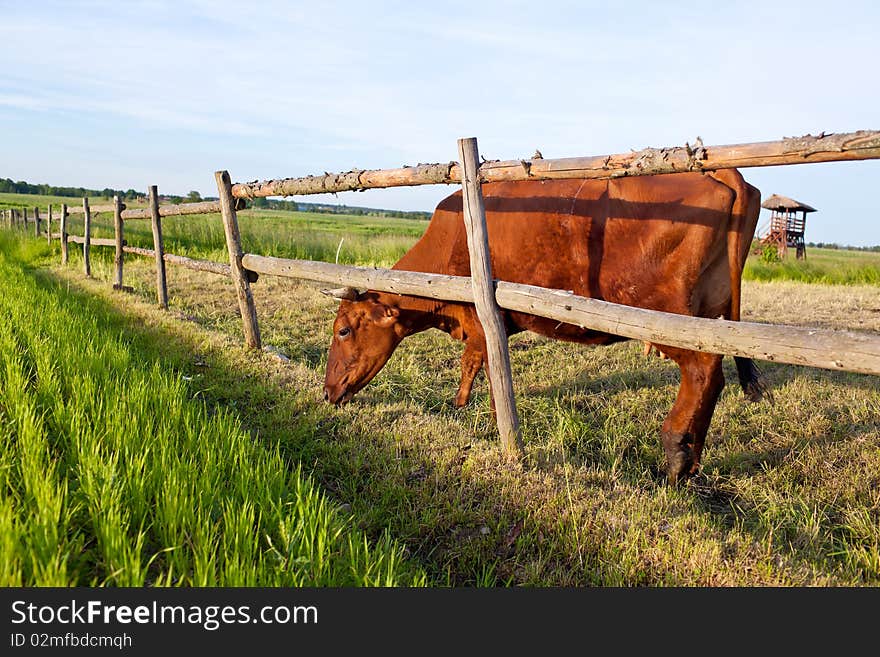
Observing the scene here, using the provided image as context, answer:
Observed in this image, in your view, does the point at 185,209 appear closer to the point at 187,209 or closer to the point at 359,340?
the point at 187,209

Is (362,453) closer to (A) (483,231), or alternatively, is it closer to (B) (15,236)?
(A) (483,231)

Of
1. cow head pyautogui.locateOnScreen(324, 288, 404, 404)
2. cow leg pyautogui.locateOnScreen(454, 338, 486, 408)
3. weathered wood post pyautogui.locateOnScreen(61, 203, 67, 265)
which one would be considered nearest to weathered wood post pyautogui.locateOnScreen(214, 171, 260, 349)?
cow head pyautogui.locateOnScreen(324, 288, 404, 404)

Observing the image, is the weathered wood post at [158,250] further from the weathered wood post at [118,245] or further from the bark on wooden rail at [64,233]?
the bark on wooden rail at [64,233]

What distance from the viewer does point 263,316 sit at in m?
8.20

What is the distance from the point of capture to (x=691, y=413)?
3570 millimetres

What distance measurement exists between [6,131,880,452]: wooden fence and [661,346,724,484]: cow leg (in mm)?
939

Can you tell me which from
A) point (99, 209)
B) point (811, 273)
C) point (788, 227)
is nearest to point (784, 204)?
point (788, 227)

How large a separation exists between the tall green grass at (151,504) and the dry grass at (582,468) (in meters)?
0.41

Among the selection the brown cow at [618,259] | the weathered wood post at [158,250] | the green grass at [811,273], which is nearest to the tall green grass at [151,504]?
the brown cow at [618,259]

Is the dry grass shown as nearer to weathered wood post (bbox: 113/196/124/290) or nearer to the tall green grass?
the tall green grass

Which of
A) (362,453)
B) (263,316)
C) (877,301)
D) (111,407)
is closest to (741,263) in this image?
(362,453)

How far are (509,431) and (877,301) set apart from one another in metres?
11.2

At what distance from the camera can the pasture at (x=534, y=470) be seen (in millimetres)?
2350

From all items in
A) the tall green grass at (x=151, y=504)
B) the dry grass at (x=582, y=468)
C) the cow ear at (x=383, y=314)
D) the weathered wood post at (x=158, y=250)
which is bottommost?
the dry grass at (x=582, y=468)
